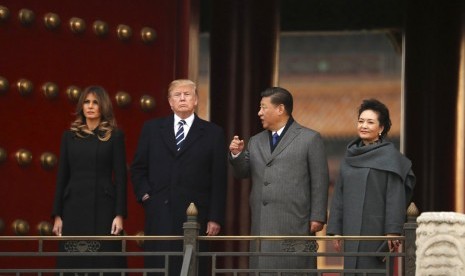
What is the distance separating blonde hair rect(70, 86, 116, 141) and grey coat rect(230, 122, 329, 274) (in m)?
0.64

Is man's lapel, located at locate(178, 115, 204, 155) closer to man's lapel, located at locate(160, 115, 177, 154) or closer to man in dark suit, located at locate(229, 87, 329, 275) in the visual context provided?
man's lapel, located at locate(160, 115, 177, 154)

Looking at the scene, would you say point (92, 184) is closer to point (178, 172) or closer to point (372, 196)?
point (178, 172)

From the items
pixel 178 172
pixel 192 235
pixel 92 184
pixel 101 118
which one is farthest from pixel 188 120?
pixel 192 235

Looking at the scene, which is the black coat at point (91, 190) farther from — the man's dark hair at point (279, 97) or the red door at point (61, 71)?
the man's dark hair at point (279, 97)

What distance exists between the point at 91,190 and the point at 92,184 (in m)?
0.03

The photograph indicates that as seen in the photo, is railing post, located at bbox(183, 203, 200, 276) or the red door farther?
the red door

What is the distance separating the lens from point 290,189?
761cm

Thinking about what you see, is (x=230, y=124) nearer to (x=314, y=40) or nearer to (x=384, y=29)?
(x=384, y=29)

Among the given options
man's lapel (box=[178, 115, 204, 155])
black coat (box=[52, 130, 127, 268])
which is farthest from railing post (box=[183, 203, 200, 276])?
man's lapel (box=[178, 115, 204, 155])

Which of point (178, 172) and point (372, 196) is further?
point (178, 172)

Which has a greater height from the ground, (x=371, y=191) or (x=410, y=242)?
(x=371, y=191)

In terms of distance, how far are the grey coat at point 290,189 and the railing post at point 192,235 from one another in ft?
1.62

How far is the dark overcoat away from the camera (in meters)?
7.73

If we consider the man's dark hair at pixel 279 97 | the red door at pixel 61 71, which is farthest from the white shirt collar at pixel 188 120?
the red door at pixel 61 71
